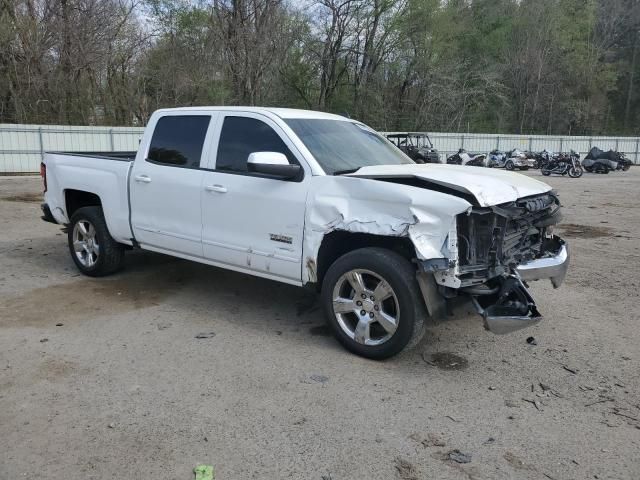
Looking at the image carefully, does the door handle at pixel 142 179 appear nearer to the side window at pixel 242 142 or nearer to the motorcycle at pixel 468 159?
the side window at pixel 242 142

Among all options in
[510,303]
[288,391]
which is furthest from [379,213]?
[288,391]

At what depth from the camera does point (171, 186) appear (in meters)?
5.50

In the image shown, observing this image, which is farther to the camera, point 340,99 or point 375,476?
point 340,99

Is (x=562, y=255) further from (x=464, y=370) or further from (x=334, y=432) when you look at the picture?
(x=334, y=432)

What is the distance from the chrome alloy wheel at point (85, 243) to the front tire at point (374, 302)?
3339mm

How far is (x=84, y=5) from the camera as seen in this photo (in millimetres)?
25078

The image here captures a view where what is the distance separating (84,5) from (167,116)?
23148 millimetres

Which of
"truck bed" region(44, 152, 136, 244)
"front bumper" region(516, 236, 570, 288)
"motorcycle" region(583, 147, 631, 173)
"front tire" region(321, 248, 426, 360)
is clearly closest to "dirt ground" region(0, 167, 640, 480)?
"front tire" region(321, 248, 426, 360)

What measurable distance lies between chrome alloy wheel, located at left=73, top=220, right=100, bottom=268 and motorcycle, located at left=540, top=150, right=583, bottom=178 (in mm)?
22751

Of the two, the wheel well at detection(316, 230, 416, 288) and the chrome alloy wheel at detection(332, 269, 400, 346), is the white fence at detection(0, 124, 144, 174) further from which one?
the chrome alloy wheel at detection(332, 269, 400, 346)

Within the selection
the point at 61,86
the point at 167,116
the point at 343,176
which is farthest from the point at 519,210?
the point at 61,86

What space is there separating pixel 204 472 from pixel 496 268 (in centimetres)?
249

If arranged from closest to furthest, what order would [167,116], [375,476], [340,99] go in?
[375,476] < [167,116] < [340,99]

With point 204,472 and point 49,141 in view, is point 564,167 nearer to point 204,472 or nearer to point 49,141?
point 49,141
